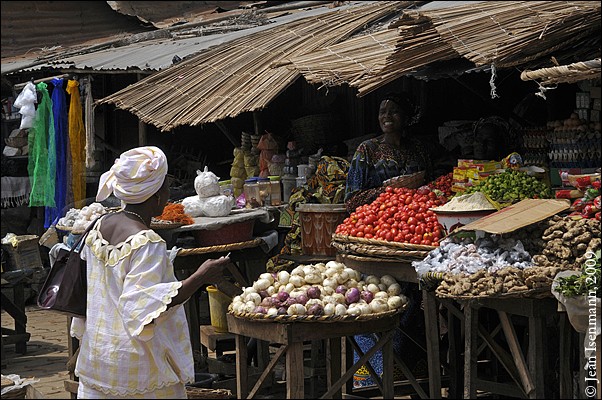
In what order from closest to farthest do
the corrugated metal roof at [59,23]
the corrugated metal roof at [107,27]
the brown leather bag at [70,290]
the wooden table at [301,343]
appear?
the brown leather bag at [70,290] → the wooden table at [301,343] → the corrugated metal roof at [107,27] → the corrugated metal roof at [59,23]

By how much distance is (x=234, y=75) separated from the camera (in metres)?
9.39

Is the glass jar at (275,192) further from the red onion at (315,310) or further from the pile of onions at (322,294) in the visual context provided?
the red onion at (315,310)

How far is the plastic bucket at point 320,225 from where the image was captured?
25.2 ft

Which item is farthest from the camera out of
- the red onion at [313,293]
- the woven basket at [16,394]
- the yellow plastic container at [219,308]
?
the yellow plastic container at [219,308]

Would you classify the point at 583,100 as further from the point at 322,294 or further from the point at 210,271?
the point at 210,271

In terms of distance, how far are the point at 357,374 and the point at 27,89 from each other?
5762mm

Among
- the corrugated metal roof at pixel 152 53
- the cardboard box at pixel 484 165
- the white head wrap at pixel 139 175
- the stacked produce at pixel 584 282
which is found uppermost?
the corrugated metal roof at pixel 152 53

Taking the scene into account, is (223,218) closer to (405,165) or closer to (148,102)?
(405,165)

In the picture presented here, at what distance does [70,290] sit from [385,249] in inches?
89.9

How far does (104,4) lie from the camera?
16812 millimetres

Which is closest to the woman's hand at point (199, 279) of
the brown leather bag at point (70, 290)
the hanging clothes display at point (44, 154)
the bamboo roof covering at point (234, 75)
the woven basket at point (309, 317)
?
the brown leather bag at point (70, 290)

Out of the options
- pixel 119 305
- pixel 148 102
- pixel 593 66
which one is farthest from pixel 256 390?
pixel 148 102

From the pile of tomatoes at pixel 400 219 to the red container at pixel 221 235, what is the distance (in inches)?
33.0

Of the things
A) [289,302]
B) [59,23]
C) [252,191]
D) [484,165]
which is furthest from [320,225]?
[59,23]
